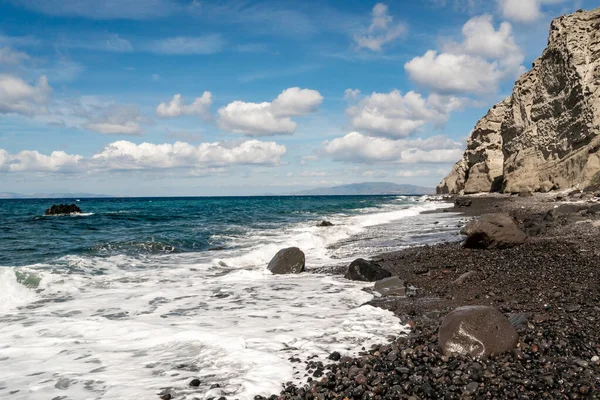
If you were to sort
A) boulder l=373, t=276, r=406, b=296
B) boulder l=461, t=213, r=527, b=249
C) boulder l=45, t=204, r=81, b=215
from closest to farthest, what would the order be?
boulder l=373, t=276, r=406, b=296 < boulder l=461, t=213, r=527, b=249 < boulder l=45, t=204, r=81, b=215

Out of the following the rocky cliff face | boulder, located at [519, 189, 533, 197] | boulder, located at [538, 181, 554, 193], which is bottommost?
boulder, located at [519, 189, 533, 197]

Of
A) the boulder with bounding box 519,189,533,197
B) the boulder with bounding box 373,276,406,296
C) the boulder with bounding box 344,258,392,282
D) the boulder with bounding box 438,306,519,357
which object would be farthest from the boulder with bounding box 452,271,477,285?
the boulder with bounding box 519,189,533,197

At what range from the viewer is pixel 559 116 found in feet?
154

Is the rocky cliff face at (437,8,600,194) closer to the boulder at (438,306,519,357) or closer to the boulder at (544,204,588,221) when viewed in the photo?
the boulder at (544,204,588,221)

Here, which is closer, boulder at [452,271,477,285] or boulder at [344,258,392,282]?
boulder at [452,271,477,285]

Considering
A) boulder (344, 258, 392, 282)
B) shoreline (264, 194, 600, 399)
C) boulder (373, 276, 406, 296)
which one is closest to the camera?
shoreline (264, 194, 600, 399)

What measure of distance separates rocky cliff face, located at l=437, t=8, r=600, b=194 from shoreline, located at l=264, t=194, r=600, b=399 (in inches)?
1335

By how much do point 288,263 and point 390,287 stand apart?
4509 mm

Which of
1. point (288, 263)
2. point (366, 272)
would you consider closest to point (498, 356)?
point (366, 272)

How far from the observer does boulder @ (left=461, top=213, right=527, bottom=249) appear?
1418 centimetres

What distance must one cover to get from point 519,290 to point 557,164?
4484 centimetres

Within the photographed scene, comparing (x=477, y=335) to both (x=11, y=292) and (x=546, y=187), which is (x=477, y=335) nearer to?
(x=11, y=292)

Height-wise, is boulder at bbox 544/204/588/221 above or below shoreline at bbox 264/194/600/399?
above

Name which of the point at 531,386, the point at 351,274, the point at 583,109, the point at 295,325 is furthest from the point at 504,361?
the point at 583,109
